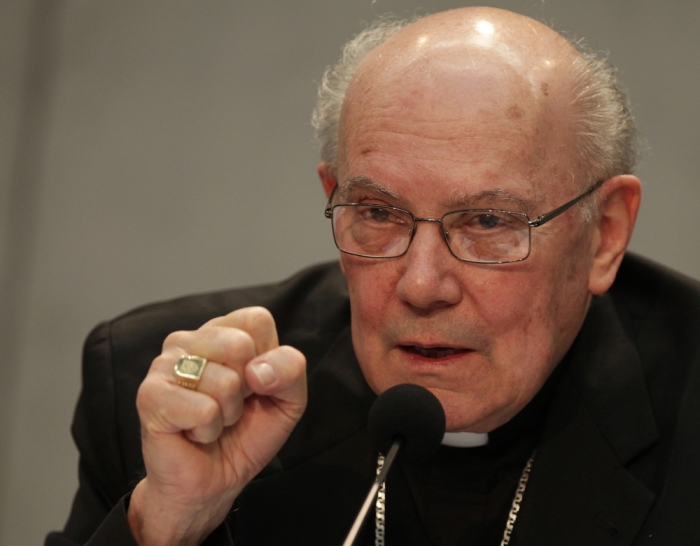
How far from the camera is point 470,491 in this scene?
2119 millimetres

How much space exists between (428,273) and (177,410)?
612mm

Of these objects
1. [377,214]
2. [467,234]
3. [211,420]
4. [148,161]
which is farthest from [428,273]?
[148,161]

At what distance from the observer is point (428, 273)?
1.79 metres

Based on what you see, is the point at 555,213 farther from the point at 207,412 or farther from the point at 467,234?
the point at 207,412

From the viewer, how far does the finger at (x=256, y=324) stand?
4.90 ft

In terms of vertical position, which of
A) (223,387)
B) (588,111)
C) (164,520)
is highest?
(588,111)

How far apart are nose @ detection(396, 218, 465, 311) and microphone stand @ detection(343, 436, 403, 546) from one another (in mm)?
345

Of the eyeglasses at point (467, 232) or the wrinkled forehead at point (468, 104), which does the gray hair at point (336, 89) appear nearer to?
the wrinkled forehead at point (468, 104)

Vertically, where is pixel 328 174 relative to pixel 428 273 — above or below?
above

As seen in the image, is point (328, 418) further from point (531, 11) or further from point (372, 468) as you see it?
point (531, 11)

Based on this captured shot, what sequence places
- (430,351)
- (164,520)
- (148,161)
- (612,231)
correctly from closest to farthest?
(164,520) → (430,351) → (612,231) → (148,161)

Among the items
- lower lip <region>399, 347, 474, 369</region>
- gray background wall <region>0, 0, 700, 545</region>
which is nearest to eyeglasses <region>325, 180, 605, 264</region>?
lower lip <region>399, 347, 474, 369</region>

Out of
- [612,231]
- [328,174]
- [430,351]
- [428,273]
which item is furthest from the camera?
[328,174]

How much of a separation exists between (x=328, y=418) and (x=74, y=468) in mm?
1562
